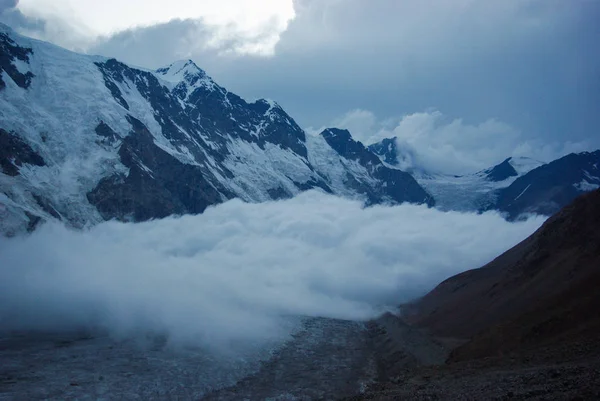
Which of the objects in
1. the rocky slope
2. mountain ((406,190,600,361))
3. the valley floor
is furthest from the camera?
mountain ((406,190,600,361))

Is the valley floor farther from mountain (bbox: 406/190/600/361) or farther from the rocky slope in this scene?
mountain (bbox: 406/190/600/361)

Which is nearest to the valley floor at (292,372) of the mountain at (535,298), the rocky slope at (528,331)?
the rocky slope at (528,331)

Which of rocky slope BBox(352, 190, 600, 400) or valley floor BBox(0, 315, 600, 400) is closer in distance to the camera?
rocky slope BBox(352, 190, 600, 400)

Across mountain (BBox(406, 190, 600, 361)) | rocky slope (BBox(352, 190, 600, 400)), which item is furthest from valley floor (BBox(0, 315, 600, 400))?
mountain (BBox(406, 190, 600, 361))

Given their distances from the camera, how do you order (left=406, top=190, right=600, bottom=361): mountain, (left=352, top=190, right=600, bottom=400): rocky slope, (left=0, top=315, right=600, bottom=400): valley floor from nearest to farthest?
(left=352, top=190, right=600, bottom=400): rocky slope < (left=0, top=315, right=600, bottom=400): valley floor < (left=406, top=190, right=600, bottom=361): mountain

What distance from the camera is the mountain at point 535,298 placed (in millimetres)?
55844

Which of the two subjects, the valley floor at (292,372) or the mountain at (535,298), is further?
the mountain at (535,298)

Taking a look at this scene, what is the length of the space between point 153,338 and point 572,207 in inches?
3032

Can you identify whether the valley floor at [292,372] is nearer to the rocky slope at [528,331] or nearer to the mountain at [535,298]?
the rocky slope at [528,331]

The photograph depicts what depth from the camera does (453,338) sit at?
271ft

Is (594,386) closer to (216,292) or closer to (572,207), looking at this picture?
(572,207)

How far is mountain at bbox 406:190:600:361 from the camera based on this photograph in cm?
5584

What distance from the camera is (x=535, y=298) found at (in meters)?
74.1

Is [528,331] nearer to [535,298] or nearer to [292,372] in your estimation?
[535,298]
